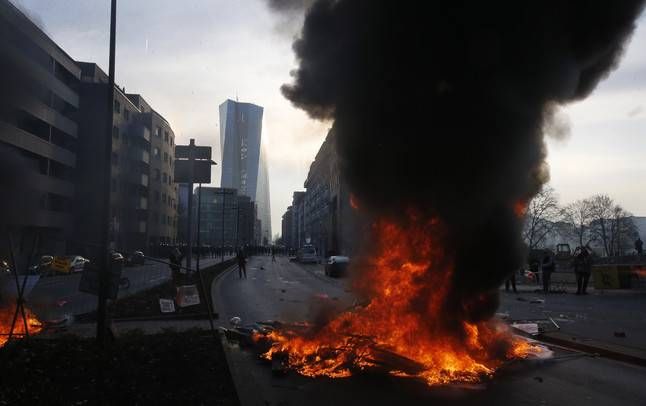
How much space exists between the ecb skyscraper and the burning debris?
41692 millimetres

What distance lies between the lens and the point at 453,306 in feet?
23.5

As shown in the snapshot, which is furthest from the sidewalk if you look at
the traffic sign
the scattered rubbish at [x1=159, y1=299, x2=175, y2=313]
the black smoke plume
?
the traffic sign

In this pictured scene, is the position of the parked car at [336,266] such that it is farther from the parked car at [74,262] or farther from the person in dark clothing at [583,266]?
the parked car at [74,262]

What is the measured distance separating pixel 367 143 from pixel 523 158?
2311 mm

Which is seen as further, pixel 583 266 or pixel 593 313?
pixel 583 266

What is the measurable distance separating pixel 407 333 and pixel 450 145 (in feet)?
8.95

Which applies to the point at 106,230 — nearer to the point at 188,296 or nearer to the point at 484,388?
the point at 188,296

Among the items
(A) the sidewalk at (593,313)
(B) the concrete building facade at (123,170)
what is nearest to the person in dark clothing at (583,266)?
(A) the sidewalk at (593,313)

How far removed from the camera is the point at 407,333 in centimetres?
705

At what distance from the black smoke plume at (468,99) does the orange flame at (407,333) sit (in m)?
0.29

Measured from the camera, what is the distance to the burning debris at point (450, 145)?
23.6 feet

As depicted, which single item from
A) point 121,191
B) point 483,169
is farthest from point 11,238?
point 121,191

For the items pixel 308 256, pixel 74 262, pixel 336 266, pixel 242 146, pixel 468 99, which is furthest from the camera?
pixel 242 146

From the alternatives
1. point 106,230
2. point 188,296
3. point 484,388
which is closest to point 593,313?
point 484,388
